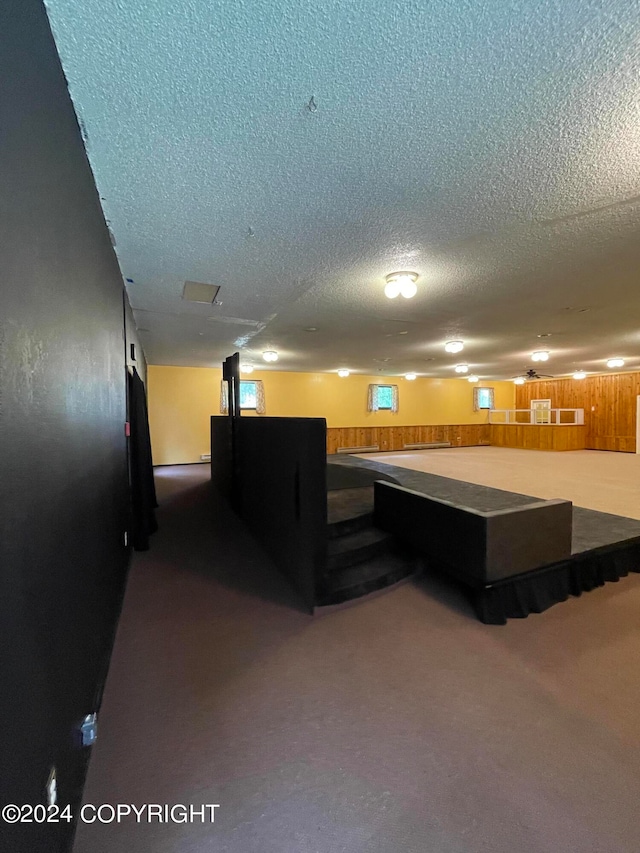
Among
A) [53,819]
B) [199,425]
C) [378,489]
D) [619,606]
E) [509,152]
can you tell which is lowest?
[619,606]

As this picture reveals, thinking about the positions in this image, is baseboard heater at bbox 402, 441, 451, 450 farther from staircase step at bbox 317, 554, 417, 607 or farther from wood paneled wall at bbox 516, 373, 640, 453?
staircase step at bbox 317, 554, 417, 607

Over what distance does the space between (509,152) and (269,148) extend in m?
1.11

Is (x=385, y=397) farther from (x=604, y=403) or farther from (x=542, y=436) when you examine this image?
(x=604, y=403)

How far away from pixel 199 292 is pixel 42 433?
2858 mm

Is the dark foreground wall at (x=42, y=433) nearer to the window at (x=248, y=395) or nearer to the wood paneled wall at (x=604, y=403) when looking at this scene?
the window at (x=248, y=395)

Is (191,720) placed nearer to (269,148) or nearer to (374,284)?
(269,148)

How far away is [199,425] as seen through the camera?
946 centimetres

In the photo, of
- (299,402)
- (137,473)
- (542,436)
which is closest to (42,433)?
(137,473)

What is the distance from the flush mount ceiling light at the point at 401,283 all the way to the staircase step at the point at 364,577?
2.41 m

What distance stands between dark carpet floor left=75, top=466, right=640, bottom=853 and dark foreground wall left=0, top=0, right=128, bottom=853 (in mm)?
339

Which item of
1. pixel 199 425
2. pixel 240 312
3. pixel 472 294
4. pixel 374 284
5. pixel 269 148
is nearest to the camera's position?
pixel 269 148

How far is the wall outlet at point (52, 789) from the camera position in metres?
0.94

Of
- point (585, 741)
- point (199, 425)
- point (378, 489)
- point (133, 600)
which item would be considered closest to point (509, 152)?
point (585, 741)
